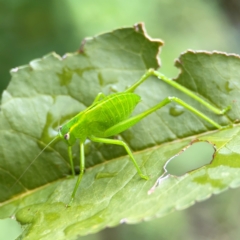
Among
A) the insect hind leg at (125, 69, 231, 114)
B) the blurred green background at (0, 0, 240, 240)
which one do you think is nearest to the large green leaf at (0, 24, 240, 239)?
the insect hind leg at (125, 69, 231, 114)

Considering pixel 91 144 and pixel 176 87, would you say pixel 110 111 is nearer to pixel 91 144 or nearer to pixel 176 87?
pixel 91 144

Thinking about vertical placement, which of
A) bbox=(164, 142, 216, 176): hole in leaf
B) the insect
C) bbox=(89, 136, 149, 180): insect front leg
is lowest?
bbox=(164, 142, 216, 176): hole in leaf

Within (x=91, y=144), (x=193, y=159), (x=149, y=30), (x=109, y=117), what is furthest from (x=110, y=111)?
(x=149, y=30)

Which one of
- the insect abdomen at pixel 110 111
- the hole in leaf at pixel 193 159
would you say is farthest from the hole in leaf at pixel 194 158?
the insect abdomen at pixel 110 111

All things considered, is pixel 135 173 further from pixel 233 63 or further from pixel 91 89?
pixel 233 63

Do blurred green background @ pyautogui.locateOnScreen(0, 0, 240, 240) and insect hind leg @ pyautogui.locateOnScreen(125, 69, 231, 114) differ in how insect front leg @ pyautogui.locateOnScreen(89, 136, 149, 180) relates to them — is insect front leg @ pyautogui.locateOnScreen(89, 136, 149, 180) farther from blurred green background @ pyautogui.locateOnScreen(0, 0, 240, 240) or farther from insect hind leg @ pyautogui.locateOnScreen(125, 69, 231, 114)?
blurred green background @ pyautogui.locateOnScreen(0, 0, 240, 240)

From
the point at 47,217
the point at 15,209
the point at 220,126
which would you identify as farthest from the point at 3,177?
the point at 220,126
